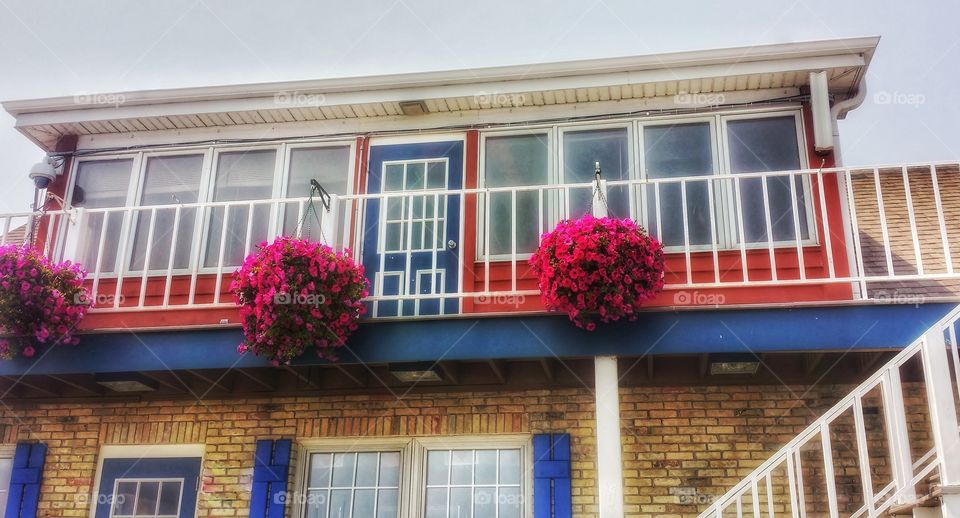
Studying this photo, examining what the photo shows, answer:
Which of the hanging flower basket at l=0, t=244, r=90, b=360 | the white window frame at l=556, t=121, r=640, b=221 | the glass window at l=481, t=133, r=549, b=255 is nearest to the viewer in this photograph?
the hanging flower basket at l=0, t=244, r=90, b=360

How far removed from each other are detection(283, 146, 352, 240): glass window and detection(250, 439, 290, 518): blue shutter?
217 centimetres

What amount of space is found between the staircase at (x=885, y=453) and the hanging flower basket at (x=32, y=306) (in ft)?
15.7

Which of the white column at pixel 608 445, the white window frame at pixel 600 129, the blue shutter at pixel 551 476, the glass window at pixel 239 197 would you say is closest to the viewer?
the white column at pixel 608 445

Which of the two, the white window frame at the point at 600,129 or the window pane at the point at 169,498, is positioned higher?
the white window frame at the point at 600,129

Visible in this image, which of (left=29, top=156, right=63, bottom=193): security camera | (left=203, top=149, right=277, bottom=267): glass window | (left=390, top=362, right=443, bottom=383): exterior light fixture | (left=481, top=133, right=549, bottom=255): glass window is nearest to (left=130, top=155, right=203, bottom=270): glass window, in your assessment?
(left=203, top=149, right=277, bottom=267): glass window

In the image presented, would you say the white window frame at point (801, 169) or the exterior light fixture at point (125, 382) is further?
the white window frame at point (801, 169)

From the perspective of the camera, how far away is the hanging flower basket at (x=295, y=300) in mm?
6223

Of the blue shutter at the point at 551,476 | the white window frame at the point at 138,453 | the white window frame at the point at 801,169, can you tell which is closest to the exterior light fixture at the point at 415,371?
the blue shutter at the point at 551,476

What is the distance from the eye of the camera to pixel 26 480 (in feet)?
24.3

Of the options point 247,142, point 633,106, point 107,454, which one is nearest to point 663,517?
point 633,106

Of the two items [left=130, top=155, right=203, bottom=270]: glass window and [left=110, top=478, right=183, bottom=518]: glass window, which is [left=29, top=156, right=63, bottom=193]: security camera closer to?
[left=130, top=155, right=203, bottom=270]: glass window

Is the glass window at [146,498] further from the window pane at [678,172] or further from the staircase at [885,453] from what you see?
the window pane at [678,172]

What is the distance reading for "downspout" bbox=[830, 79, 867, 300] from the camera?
6.87m

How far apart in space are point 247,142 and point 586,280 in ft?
13.7
